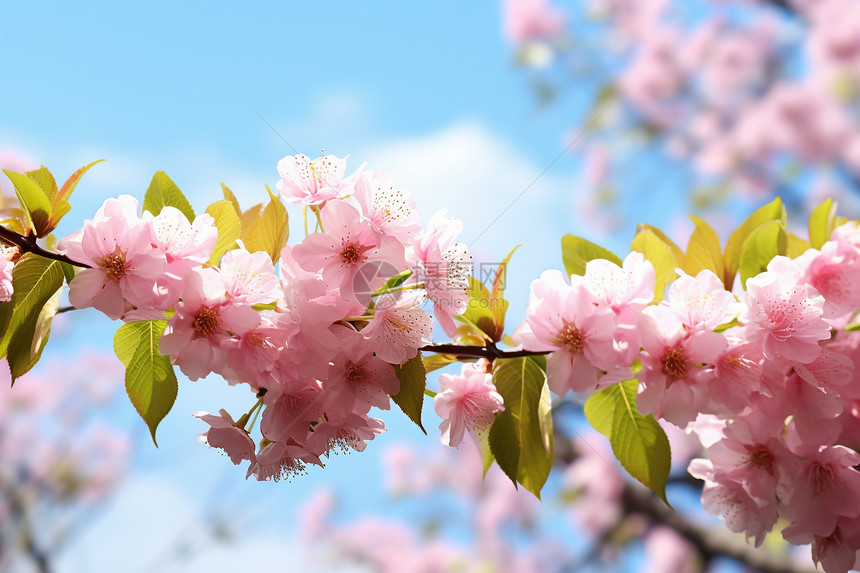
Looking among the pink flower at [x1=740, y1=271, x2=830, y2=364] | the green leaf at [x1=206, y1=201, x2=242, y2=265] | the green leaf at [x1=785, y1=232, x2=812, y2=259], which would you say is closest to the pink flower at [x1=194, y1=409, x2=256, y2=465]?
the green leaf at [x1=206, y1=201, x2=242, y2=265]

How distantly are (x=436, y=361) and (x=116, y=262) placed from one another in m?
0.32

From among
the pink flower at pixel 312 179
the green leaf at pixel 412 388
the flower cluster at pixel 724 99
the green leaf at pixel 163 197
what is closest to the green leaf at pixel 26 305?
the green leaf at pixel 163 197

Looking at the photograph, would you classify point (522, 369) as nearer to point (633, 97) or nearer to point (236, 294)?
point (236, 294)

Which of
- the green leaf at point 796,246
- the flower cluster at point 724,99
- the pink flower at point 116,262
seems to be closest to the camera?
the pink flower at point 116,262

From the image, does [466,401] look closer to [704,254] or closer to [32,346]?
[704,254]

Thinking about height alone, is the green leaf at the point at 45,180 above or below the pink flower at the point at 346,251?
below

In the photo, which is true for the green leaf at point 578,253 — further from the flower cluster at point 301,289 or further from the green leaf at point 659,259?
the flower cluster at point 301,289

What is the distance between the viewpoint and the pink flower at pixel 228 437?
0.68 m

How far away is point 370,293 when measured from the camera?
604mm

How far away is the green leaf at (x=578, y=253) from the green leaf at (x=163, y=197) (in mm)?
380

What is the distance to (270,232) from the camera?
702 mm

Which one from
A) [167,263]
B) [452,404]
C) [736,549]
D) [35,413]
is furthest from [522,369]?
[35,413]

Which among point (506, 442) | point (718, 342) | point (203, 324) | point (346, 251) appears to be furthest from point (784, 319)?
point (203, 324)

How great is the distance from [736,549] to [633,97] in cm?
302
